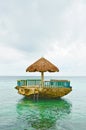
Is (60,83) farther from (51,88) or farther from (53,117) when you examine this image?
(53,117)

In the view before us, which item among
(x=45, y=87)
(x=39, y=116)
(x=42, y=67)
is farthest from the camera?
(x=45, y=87)

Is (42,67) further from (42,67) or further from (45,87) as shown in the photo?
(45,87)

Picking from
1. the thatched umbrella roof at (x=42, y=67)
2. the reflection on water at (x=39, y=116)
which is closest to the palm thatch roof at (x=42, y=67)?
the thatched umbrella roof at (x=42, y=67)

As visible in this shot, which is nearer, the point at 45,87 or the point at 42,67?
the point at 42,67

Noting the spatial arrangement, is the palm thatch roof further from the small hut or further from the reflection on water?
the reflection on water

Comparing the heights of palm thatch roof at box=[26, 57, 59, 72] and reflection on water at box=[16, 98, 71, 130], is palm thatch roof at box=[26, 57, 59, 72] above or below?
above

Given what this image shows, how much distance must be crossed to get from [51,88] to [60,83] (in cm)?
161

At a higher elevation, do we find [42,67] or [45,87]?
[42,67]

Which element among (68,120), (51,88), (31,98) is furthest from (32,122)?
(31,98)

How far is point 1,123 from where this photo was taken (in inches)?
741

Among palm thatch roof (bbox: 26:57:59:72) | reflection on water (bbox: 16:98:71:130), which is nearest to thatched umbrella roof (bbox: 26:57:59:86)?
palm thatch roof (bbox: 26:57:59:72)

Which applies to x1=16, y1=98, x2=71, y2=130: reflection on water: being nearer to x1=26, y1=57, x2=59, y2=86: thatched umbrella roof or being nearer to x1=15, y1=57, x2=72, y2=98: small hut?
x1=15, y1=57, x2=72, y2=98: small hut

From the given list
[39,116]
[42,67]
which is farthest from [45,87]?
[39,116]

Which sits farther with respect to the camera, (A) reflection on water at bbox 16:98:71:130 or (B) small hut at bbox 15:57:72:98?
(B) small hut at bbox 15:57:72:98
